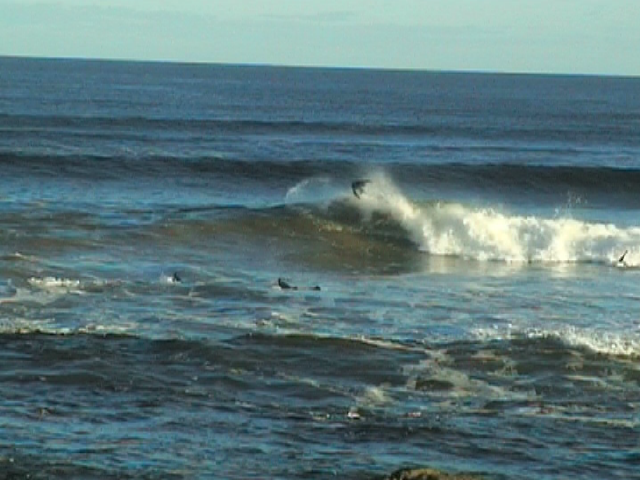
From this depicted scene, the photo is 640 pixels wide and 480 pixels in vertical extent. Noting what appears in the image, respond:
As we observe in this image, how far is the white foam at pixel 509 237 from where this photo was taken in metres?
28.2

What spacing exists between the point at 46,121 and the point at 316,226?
3738 cm

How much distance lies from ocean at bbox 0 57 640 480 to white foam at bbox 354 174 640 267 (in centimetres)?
7

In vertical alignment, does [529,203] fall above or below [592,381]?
above

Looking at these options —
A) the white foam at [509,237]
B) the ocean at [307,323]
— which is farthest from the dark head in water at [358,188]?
the white foam at [509,237]

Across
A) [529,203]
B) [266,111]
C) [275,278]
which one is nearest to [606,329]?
[275,278]

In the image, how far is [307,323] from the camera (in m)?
18.7

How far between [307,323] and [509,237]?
1152cm

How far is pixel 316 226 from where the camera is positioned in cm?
3083

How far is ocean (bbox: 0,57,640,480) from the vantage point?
12469 mm

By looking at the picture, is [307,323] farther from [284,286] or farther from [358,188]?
[358,188]

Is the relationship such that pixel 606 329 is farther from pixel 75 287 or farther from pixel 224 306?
pixel 75 287

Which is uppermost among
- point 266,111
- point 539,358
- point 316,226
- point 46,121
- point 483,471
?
point 266,111

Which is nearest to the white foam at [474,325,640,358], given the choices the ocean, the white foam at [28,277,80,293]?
the ocean

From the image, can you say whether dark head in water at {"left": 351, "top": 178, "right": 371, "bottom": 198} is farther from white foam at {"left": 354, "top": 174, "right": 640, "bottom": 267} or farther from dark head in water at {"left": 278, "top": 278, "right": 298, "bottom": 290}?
dark head in water at {"left": 278, "top": 278, "right": 298, "bottom": 290}
